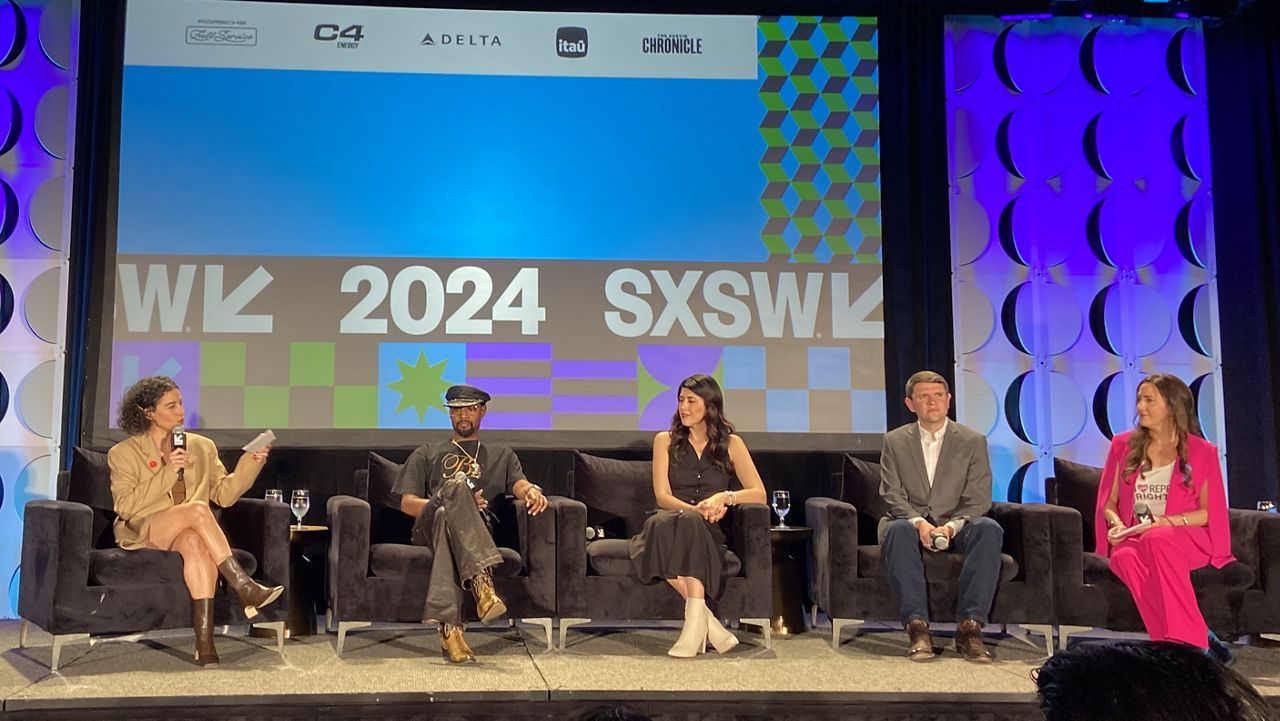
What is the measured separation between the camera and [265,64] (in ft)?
17.3

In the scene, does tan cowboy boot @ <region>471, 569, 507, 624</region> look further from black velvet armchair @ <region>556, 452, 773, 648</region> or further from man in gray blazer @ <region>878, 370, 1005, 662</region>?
man in gray blazer @ <region>878, 370, 1005, 662</region>

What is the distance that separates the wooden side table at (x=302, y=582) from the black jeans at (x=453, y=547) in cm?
61

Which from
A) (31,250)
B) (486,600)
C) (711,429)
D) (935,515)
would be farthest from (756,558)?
(31,250)

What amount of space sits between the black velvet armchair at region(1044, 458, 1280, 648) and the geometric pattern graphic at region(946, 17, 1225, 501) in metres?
1.41

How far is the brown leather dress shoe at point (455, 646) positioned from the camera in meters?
3.84

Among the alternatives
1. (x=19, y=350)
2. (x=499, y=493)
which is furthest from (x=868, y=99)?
(x=19, y=350)

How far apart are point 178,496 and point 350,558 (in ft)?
2.28

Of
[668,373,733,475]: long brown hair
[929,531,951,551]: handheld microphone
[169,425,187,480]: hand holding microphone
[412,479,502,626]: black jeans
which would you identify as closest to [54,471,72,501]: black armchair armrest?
[169,425,187,480]: hand holding microphone

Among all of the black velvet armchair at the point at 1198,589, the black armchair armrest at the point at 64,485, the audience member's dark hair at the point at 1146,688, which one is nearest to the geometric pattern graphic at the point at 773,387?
the black velvet armchair at the point at 1198,589

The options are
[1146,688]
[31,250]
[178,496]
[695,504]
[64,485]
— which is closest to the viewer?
[1146,688]

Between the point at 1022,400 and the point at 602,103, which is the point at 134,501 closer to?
the point at 602,103

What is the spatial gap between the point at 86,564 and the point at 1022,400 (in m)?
4.25

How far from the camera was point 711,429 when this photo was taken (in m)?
4.51

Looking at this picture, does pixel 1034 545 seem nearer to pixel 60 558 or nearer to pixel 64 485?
pixel 60 558
